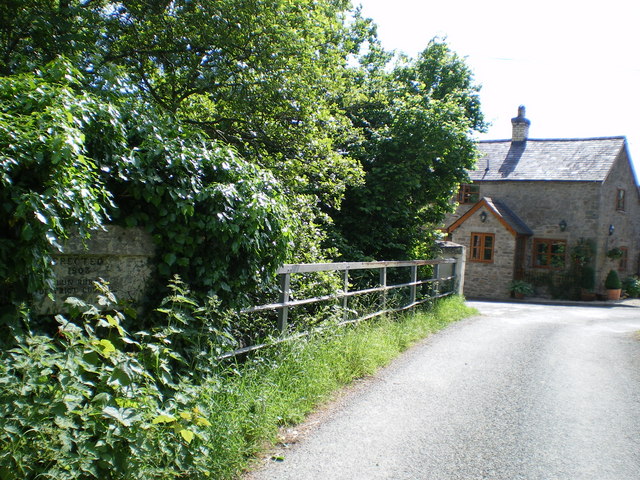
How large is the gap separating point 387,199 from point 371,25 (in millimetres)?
9064

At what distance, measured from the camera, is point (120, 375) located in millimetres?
3059

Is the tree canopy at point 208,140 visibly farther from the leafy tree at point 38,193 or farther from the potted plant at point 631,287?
the potted plant at point 631,287

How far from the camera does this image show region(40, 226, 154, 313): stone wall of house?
361 cm

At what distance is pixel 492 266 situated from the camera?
86.1ft

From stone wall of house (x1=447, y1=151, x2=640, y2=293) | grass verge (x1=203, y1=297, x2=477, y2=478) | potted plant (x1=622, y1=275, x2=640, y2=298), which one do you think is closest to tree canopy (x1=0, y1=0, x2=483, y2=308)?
grass verge (x1=203, y1=297, x2=477, y2=478)

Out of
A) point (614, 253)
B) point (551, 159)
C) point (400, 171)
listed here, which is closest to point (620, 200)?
point (614, 253)

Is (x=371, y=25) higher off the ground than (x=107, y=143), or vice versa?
(x=371, y=25)

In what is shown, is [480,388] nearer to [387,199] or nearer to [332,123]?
[332,123]

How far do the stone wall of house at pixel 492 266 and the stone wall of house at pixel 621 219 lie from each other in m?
4.21

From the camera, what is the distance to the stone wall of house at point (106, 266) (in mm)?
3605

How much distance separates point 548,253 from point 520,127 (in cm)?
786

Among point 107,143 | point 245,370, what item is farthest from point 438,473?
point 107,143

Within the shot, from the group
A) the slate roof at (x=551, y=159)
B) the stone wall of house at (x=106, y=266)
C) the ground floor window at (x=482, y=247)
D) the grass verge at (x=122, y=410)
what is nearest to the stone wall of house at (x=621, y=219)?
the slate roof at (x=551, y=159)

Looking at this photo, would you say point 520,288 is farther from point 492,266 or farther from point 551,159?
point 551,159
